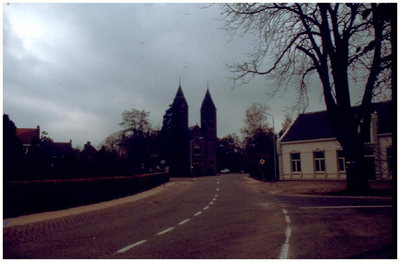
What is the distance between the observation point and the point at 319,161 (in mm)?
40094

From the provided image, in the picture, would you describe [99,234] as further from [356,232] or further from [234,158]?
[234,158]

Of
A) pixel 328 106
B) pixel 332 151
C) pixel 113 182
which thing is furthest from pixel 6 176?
pixel 332 151

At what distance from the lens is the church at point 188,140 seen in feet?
245

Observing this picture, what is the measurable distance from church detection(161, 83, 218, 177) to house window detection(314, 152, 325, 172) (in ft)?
123

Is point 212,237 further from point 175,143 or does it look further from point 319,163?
point 175,143

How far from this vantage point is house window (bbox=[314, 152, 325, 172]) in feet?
131

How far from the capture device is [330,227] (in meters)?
8.88

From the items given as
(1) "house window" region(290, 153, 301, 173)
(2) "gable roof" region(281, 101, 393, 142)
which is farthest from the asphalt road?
(1) "house window" region(290, 153, 301, 173)

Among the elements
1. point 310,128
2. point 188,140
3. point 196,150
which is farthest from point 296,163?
point 196,150

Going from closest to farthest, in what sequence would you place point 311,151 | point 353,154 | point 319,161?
1. point 353,154
2. point 319,161
3. point 311,151

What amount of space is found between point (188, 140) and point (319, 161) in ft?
169

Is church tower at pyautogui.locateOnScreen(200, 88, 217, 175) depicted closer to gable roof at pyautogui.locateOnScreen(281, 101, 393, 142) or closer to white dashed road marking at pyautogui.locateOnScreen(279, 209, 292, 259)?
gable roof at pyautogui.locateOnScreen(281, 101, 393, 142)

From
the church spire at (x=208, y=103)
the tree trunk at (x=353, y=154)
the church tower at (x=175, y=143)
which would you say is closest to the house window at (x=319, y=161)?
the tree trunk at (x=353, y=154)

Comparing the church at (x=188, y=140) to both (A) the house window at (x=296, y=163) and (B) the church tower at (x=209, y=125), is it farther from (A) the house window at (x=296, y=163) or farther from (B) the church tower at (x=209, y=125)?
(A) the house window at (x=296, y=163)
